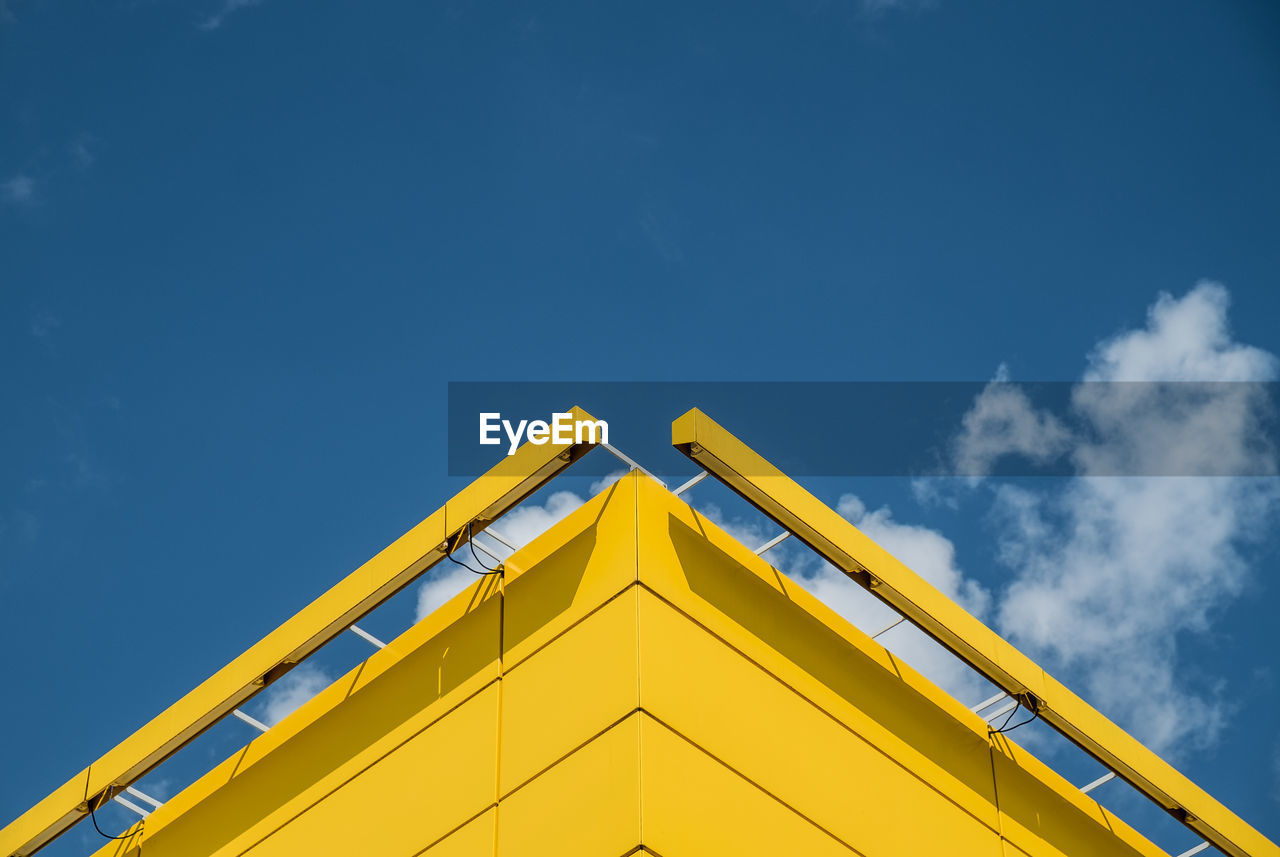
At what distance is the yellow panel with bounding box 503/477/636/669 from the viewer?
10.6 metres

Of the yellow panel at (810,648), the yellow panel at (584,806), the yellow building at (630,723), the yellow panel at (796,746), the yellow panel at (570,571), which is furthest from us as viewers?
the yellow panel at (810,648)

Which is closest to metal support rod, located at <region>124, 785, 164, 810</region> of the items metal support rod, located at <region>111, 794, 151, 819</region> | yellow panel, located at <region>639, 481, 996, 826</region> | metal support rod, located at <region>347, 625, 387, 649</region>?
metal support rod, located at <region>111, 794, 151, 819</region>

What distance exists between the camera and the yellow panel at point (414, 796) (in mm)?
10742

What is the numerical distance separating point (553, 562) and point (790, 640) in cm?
223

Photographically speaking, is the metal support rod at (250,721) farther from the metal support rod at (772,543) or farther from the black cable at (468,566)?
the metal support rod at (772,543)

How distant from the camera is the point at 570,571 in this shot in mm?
11078

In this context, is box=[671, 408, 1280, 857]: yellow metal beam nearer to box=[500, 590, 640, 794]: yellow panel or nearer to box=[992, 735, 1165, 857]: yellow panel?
box=[992, 735, 1165, 857]: yellow panel

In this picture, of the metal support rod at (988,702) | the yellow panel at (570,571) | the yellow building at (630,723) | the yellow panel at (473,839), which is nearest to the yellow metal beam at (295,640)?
the yellow building at (630,723)

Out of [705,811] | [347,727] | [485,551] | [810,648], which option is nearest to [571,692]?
[705,811]

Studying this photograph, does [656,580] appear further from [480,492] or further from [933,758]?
[933,758]

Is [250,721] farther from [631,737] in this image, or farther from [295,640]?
[631,737]

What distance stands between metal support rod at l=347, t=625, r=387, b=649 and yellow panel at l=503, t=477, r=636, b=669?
1.72 metres

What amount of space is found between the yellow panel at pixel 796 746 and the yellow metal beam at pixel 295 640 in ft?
5.84

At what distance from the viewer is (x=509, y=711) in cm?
1081
